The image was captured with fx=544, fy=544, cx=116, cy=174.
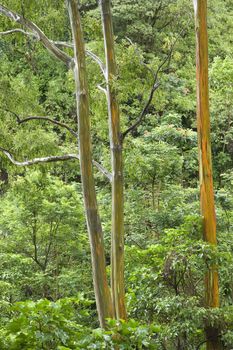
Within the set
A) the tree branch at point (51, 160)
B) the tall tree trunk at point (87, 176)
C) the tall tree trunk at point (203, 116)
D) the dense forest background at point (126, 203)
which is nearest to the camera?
the dense forest background at point (126, 203)

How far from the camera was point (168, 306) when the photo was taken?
565cm

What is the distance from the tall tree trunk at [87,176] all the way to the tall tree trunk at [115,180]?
0.12 metres

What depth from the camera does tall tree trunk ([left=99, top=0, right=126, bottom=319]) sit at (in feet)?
19.2

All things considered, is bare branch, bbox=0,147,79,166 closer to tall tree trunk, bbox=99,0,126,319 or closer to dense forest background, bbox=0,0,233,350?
dense forest background, bbox=0,0,233,350

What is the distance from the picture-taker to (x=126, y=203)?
938 cm

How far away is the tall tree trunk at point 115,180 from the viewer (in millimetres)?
5863

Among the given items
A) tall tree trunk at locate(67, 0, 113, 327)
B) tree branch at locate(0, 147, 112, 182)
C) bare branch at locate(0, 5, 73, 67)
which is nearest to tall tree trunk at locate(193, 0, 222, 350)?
tree branch at locate(0, 147, 112, 182)

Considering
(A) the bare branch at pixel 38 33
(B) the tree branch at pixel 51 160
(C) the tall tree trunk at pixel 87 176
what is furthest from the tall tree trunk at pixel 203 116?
(A) the bare branch at pixel 38 33

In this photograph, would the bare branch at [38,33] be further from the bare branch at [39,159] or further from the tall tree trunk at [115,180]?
the bare branch at [39,159]

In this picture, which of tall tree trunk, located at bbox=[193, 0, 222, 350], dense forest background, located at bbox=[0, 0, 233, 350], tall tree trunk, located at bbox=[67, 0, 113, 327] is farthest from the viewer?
tall tree trunk, located at bbox=[193, 0, 222, 350]

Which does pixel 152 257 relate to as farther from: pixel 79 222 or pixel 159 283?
pixel 79 222

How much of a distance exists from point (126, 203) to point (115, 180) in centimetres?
347

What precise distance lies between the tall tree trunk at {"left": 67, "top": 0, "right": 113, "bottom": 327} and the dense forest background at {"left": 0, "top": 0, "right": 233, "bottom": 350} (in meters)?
0.27

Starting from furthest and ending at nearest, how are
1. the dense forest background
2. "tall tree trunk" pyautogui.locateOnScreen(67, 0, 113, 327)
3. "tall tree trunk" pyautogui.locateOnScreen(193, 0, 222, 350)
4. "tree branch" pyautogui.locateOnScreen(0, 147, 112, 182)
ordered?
"tall tree trunk" pyautogui.locateOnScreen(193, 0, 222, 350) → "tree branch" pyautogui.locateOnScreen(0, 147, 112, 182) → "tall tree trunk" pyautogui.locateOnScreen(67, 0, 113, 327) → the dense forest background
